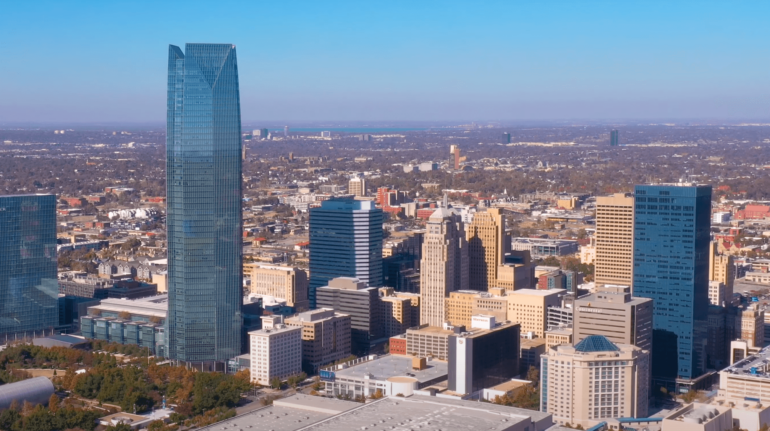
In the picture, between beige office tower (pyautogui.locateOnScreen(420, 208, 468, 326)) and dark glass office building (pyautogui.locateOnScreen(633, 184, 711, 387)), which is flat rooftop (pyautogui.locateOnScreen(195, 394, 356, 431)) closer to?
dark glass office building (pyautogui.locateOnScreen(633, 184, 711, 387))

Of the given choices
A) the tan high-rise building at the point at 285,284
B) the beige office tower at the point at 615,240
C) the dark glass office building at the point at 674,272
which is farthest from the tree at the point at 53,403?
the beige office tower at the point at 615,240

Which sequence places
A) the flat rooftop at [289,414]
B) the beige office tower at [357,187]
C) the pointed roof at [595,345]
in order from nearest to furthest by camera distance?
the flat rooftop at [289,414]
the pointed roof at [595,345]
the beige office tower at [357,187]

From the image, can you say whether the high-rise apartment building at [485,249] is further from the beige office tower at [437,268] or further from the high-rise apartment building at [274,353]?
the high-rise apartment building at [274,353]

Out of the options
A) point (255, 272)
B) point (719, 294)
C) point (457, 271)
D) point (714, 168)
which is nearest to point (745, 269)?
point (719, 294)

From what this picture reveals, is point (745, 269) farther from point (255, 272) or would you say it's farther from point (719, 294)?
point (255, 272)

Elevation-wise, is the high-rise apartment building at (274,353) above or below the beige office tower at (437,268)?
below

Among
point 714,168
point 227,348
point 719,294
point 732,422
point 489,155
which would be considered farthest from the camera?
point 489,155

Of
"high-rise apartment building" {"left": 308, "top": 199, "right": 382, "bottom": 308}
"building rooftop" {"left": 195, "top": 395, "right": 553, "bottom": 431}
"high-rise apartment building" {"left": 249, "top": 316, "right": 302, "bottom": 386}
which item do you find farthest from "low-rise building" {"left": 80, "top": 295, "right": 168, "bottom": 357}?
"building rooftop" {"left": 195, "top": 395, "right": 553, "bottom": 431}
